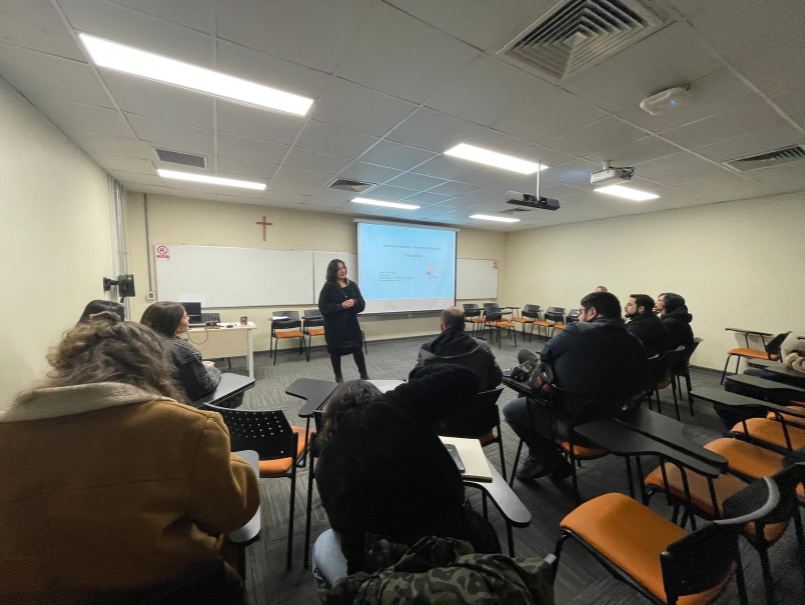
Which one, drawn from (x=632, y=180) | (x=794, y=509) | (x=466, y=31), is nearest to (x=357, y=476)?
(x=794, y=509)

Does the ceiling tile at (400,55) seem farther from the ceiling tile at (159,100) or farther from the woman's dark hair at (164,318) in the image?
the woman's dark hair at (164,318)

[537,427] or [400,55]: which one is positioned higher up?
[400,55]

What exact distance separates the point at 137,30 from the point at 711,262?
283 inches

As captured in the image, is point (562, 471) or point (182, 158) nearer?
point (562, 471)

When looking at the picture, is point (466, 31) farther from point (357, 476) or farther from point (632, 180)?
point (632, 180)

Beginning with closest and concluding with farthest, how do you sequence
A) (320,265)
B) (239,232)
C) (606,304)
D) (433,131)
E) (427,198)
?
(606,304), (433,131), (427,198), (239,232), (320,265)

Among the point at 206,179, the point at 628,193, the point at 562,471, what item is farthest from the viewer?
the point at 628,193

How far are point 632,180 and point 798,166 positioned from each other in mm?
1403

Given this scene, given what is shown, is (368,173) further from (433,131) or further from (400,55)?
(400,55)

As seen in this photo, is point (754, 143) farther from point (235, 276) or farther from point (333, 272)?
point (235, 276)

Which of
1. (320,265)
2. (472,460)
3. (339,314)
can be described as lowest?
(472,460)

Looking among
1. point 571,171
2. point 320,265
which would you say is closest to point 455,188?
point 571,171

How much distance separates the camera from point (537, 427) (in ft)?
7.03

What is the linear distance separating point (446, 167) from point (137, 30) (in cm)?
264
